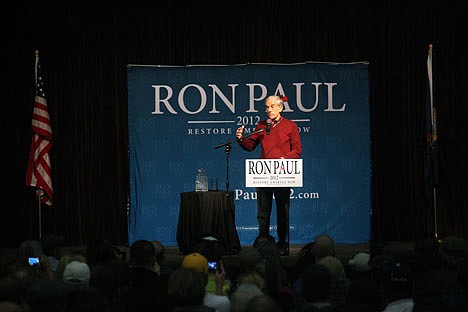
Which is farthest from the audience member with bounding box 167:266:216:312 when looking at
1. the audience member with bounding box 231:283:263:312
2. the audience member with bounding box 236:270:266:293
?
the audience member with bounding box 236:270:266:293

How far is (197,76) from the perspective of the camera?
10.7m

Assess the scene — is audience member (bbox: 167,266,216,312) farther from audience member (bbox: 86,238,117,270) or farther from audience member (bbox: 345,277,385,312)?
audience member (bbox: 86,238,117,270)

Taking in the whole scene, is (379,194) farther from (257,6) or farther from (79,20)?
(79,20)

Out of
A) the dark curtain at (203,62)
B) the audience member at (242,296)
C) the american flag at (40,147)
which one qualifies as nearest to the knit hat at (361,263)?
the audience member at (242,296)

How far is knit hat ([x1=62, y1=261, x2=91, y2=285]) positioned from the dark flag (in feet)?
20.8

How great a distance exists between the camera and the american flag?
33.5 feet

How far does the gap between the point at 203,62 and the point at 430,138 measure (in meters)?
3.29

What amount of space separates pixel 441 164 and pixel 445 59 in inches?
57.9

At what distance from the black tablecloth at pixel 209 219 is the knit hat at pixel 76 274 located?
4.17 meters

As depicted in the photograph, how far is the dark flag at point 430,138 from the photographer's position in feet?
32.5

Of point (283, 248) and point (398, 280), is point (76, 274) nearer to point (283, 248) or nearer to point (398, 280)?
point (398, 280)

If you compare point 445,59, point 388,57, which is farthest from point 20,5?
point 445,59

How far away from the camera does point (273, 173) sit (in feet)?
26.8

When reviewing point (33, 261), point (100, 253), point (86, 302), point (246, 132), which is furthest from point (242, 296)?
point (246, 132)
